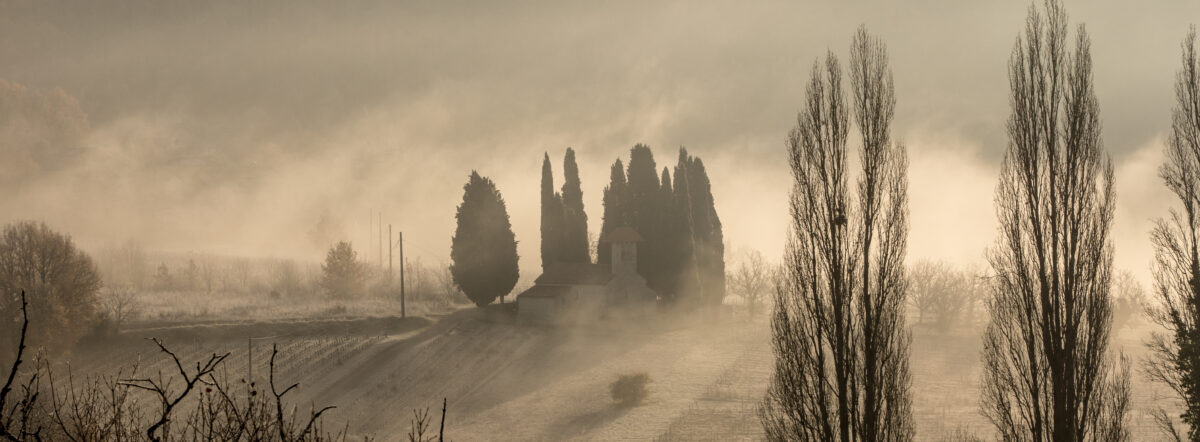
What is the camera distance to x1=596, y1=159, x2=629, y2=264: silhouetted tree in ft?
185

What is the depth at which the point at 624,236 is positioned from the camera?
51156mm

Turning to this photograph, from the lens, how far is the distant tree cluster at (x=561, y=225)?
5706 cm

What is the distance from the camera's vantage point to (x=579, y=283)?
4969 centimetres

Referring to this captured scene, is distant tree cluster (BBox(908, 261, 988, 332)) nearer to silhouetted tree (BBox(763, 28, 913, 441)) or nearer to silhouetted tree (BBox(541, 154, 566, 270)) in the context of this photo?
silhouetted tree (BBox(541, 154, 566, 270))

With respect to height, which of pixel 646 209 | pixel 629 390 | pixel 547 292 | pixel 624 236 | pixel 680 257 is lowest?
pixel 629 390

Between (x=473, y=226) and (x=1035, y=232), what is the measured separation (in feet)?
145

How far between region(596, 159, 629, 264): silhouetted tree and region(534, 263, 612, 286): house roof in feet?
11.5

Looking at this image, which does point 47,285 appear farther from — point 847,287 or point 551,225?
point 847,287

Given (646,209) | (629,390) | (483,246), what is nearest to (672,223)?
(646,209)

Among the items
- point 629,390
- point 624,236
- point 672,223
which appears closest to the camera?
point 629,390

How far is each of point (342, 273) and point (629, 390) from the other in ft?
145

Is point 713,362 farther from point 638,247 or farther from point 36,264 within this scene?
point 36,264

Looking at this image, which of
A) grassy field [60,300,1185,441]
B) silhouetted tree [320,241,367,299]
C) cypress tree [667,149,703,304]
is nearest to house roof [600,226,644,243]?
cypress tree [667,149,703,304]

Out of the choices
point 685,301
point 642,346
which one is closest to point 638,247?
point 685,301
